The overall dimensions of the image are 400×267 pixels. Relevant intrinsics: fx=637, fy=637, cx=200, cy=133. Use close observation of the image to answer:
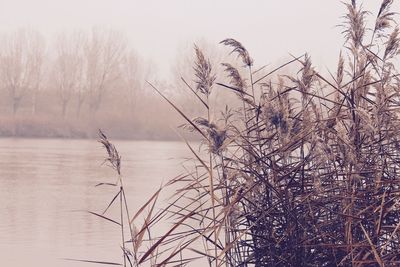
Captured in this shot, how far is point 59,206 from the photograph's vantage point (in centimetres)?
910

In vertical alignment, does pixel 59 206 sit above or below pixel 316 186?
below

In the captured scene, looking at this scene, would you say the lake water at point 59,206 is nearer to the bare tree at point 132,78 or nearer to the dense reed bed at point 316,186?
the dense reed bed at point 316,186

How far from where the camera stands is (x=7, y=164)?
15055 millimetres

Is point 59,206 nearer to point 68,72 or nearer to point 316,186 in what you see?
point 316,186

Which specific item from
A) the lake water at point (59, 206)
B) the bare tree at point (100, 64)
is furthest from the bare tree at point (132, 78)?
the lake water at point (59, 206)

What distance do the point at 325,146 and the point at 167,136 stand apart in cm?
3345

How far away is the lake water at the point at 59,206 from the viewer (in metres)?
6.10

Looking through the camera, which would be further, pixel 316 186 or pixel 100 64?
pixel 100 64

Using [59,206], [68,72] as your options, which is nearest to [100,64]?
[68,72]

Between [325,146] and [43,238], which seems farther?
[43,238]

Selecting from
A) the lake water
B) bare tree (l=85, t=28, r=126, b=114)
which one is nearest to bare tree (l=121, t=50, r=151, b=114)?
bare tree (l=85, t=28, r=126, b=114)

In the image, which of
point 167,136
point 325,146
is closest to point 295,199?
point 325,146

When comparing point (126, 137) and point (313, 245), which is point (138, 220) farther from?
point (126, 137)

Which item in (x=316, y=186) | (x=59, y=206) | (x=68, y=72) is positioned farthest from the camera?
(x=68, y=72)
